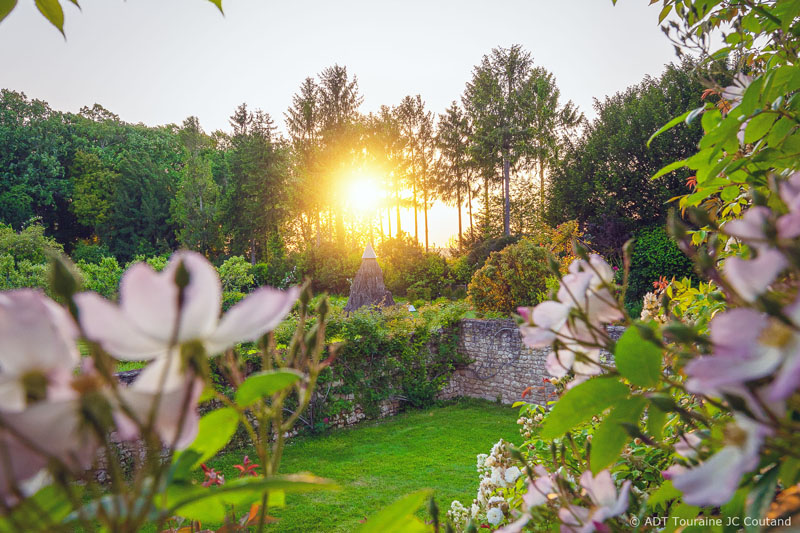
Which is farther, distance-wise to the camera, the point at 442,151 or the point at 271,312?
the point at 442,151

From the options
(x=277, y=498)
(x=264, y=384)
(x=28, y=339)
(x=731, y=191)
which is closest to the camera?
(x=28, y=339)

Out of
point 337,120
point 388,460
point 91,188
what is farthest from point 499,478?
point 91,188

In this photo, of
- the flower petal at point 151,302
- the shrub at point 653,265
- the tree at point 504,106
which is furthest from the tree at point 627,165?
the flower petal at point 151,302

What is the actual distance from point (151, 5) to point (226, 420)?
68 cm

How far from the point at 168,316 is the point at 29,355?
0.05 meters

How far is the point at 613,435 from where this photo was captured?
1.44 feet

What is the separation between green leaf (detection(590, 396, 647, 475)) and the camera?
42 centimetres

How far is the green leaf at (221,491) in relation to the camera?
23cm

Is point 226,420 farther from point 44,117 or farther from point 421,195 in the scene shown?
point 44,117

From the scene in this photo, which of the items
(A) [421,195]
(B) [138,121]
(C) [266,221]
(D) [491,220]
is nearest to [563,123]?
(D) [491,220]

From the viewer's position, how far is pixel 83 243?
23250 millimetres

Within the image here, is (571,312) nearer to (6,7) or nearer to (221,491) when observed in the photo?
(221,491)

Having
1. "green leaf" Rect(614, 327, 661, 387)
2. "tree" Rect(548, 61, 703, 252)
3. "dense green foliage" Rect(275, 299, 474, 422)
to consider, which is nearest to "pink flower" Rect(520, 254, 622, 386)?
"green leaf" Rect(614, 327, 661, 387)

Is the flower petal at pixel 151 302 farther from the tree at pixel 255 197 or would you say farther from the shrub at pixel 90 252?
the shrub at pixel 90 252
